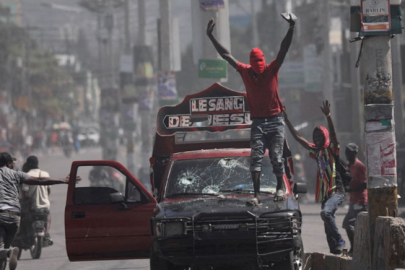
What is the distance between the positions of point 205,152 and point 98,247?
1655 mm

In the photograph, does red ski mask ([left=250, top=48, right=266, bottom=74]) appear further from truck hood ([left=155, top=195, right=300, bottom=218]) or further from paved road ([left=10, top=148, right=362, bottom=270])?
paved road ([left=10, top=148, right=362, bottom=270])

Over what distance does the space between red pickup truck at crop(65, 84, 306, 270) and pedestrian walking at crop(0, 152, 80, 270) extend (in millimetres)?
582

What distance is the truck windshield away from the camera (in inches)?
407

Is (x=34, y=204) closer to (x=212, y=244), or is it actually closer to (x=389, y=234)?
(x=212, y=244)

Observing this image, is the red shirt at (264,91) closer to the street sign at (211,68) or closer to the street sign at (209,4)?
the street sign at (209,4)

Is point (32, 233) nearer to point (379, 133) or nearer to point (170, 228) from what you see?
point (170, 228)

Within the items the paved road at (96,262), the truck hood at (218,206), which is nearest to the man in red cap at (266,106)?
the truck hood at (218,206)

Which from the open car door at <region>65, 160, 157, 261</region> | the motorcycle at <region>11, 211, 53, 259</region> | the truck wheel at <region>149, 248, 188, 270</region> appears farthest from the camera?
the motorcycle at <region>11, 211, 53, 259</region>

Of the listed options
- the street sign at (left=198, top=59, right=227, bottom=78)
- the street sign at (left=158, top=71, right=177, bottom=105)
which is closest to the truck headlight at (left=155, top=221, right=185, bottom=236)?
the street sign at (left=198, top=59, right=227, bottom=78)

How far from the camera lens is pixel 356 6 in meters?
9.18

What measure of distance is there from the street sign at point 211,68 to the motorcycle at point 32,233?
4720 millimetres

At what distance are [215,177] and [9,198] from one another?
275 cm

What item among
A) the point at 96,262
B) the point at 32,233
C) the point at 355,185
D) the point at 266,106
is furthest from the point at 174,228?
the point at 32,233

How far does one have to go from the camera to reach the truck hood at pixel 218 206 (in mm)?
9352
